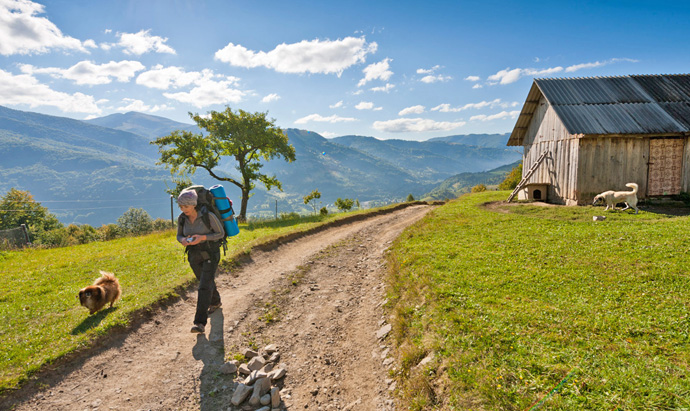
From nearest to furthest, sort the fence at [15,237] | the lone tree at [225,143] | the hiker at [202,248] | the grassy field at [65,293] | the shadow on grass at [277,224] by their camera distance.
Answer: the grassy field at [65,293], the hiker at [202,248], the fence at [15,237], the shadow on grass at [277,224], the lone tree at [225,143]

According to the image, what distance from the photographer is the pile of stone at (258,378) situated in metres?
5.09

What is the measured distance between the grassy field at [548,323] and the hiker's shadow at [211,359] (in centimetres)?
324

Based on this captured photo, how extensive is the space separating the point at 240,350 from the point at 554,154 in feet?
76.8

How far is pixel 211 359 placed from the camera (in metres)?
6.28

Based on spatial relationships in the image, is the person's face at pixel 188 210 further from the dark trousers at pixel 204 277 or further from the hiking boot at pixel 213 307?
the hiking boot at pixel 213 307

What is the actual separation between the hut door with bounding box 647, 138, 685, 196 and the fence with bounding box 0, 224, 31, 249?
3842 centimetres

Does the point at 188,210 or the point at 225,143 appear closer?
the point at 188,210

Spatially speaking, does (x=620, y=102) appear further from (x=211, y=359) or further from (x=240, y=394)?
(x=211, y=359)

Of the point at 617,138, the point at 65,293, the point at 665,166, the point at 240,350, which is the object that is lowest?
the point at 240,350

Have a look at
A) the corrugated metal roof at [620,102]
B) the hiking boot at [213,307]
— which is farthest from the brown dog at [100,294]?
the corrugated metal roof at [620,102]

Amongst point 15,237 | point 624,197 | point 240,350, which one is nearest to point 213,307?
point 240,350

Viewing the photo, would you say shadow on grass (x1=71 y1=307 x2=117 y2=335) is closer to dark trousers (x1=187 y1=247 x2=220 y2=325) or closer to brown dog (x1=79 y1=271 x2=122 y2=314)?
brown dog (x1=79 y1=271 x2=122 y2=314)

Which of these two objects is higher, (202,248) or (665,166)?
(665,166)

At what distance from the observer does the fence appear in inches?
733
